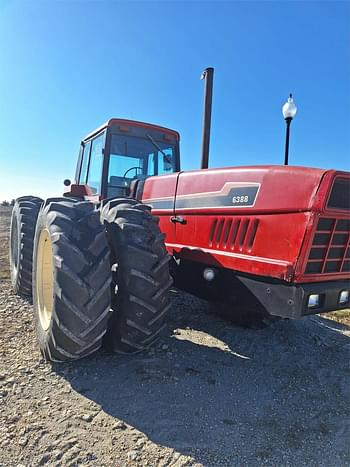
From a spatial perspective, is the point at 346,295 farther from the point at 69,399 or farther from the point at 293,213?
the point at 69,399

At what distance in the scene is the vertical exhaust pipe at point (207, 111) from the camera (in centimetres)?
400

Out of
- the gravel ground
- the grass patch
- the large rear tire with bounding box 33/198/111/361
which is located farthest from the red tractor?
the grass patch

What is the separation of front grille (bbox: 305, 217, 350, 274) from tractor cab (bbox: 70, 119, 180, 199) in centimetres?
227

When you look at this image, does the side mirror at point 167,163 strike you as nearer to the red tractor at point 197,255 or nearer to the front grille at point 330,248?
the red tractor at point 197,255

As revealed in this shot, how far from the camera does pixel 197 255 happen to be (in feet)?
10.6

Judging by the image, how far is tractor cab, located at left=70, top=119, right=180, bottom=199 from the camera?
4246mm

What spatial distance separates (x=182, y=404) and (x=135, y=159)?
9.57 ft

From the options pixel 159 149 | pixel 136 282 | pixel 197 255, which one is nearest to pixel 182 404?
pixel 136 282

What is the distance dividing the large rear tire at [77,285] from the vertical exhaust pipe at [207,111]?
6.06ft

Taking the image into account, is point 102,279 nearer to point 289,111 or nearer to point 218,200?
point 218,200

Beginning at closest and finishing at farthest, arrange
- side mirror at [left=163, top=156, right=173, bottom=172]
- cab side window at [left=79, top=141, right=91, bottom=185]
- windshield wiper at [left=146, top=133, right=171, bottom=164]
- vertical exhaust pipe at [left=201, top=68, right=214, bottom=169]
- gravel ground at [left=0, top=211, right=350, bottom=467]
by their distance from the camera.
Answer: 1. gravel ground at [left=0, top=211, right=350, bottom=467]
2. vertical exhaust pipe at [left=201, top=68, right=214, bottom=169]
3. windshield wiper at [left=146, top=133, right=171, bottom=164]
4. side mirror at [left=163, top=156, right=173, bottom=172]
5. cab side window at [left=79, top=141, right=91, bottom=185]

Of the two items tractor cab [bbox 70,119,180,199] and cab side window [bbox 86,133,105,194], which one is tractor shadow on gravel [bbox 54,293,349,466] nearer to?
tractor cab [bbox 70,119,180,199]

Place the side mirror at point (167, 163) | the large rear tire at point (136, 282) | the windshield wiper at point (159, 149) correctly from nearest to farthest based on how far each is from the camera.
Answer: the large rear tire at point (136, 282)
the windshield wiper at point (159, 149)
the side mirror at point (167, 163)

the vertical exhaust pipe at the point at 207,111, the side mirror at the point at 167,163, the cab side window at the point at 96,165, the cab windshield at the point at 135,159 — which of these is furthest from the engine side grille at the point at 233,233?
the cab side window at the point at 96,165
